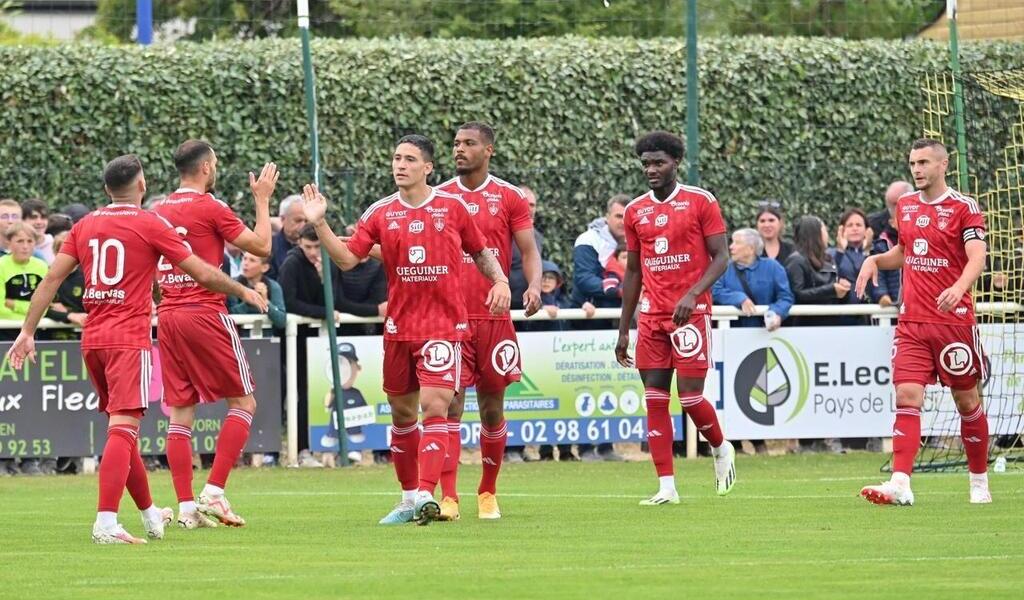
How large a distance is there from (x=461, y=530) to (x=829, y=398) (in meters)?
8.21

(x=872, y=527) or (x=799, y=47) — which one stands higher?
(x=799, y=47)

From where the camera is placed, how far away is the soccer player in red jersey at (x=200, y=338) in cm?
1206

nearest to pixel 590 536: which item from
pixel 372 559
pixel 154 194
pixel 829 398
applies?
pixel 372 559

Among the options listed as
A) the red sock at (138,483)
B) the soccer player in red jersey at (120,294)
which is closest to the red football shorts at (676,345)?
the soccer player in red jersey at (120,294)

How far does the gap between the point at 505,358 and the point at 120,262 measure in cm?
284

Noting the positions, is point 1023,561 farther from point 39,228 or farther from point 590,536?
point 39,228

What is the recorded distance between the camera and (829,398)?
19.2 metres

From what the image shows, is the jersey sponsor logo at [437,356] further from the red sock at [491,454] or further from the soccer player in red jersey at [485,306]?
the red sock at [491,454]

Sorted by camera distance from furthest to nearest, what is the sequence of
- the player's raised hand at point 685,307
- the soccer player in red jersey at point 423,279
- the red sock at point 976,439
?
the red sock at point 976,439
the player's raised hand at point 685,307
the soccer player in red jersey at point 423,279

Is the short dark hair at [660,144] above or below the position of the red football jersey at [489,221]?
above

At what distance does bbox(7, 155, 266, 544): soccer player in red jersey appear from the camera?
11.1 m

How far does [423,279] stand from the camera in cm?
1209

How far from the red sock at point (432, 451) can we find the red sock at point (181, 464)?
1.51 metres

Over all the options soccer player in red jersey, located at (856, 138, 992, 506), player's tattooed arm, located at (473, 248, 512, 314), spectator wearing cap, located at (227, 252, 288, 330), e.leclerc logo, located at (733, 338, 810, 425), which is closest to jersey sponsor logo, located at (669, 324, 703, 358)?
soccer player in red jersey, located at (856, 138, 992, 506)
